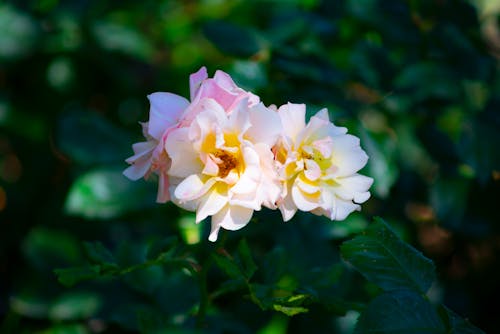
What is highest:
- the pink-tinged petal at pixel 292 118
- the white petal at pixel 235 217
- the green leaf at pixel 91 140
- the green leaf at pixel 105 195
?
the pink-tinged petal at pixel 292 118

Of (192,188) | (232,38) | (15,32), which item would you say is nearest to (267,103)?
(232,38)

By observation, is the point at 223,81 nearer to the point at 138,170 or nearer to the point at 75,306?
the point at 138,170

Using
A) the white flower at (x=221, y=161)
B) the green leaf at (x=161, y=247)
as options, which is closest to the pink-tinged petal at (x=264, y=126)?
the white flower at (x=221, y=161)

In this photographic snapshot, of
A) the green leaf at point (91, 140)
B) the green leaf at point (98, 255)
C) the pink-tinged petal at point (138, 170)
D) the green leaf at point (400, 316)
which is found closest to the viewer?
the green leaf at point (400, 316)

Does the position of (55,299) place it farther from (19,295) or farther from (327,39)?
(327,39)

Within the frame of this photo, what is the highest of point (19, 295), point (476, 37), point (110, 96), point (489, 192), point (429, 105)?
point (476, 37)

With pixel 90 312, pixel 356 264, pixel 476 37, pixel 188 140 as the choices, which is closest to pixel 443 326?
pixel 356 264

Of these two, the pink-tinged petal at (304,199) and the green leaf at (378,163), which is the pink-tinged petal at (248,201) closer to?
the pink-tinged petal at (304,199)
